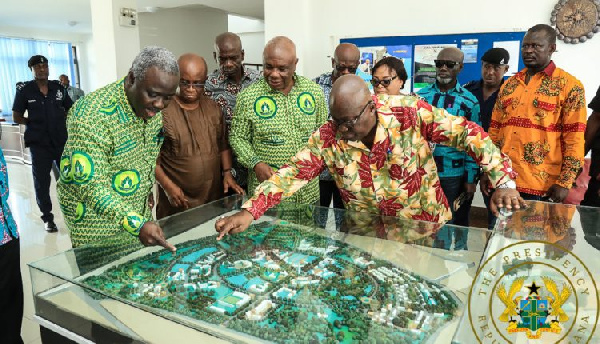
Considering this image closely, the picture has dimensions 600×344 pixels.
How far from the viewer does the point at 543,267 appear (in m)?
1.39

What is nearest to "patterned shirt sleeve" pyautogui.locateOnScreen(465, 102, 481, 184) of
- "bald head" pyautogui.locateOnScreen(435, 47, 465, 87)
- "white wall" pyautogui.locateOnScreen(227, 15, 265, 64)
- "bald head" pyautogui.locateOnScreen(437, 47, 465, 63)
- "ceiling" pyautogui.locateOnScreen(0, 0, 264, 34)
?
"bald head" pyautogui.locateOnScreen(435, 47, 465, 87)

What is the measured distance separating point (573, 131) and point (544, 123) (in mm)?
147

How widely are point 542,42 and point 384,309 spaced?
1.92m

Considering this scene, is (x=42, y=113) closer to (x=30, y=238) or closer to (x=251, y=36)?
(x=30, y=238)

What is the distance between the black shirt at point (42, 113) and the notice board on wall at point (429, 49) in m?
3.33

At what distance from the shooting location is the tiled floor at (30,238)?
270 centimetres

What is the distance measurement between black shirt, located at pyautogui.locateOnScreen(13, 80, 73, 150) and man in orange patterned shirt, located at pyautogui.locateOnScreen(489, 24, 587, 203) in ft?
14.7

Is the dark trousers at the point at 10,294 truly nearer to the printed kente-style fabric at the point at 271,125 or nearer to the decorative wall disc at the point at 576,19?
the printed kente-style fabric at the point at 271,125

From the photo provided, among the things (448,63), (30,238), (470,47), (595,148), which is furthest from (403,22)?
(30,238)

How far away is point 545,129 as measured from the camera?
2.44 meters

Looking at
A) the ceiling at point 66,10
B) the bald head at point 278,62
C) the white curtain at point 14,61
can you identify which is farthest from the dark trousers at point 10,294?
the white curtain at point 14,61

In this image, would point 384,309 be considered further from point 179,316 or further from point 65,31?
point 65,31

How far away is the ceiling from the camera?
8.52 metres

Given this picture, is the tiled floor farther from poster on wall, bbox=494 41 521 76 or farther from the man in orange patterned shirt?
poster on wall, bbox=494 41 521 76
